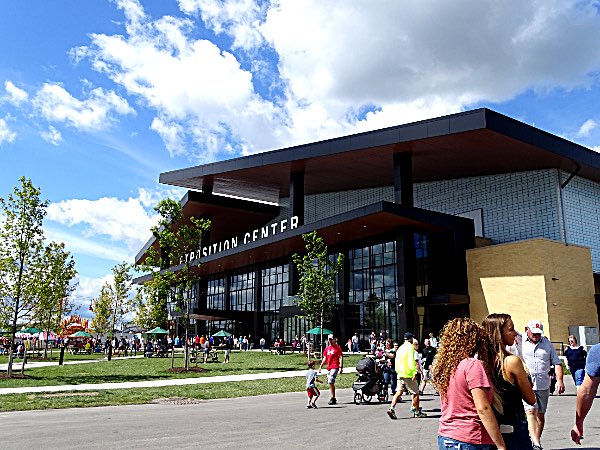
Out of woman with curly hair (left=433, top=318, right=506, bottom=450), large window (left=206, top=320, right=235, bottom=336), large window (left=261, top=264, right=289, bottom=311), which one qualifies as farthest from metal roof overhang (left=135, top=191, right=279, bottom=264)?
woman with curly hair (left=433, top=318, right=506, bottom=450)

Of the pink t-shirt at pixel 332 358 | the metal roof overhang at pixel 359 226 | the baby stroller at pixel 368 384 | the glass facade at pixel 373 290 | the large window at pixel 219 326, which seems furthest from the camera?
the large window at pixel 219 326

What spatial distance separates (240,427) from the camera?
10.4m

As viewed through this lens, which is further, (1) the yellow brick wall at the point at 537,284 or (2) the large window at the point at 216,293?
(2) the large window at the point at 216,293

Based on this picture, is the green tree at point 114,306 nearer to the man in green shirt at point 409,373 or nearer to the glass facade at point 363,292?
the glass facade at point 363,292

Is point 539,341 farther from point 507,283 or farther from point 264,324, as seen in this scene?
point 264,324

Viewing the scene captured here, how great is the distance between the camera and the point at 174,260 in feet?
89.7

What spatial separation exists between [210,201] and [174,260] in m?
26.7

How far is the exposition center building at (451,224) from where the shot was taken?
110 ft

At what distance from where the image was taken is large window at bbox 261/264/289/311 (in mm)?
51156

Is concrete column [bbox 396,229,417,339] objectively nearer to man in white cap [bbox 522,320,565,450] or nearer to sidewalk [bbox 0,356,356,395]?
sidewalk [bbox 0,356,356,395]

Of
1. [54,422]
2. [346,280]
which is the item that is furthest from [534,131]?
[54,422]

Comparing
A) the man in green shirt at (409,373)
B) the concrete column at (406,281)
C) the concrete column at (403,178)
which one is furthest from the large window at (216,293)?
the man in green shirt at (409,373)

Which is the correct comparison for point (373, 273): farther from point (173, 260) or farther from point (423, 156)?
point (173, 260)

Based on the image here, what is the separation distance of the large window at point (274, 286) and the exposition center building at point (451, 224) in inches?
139
